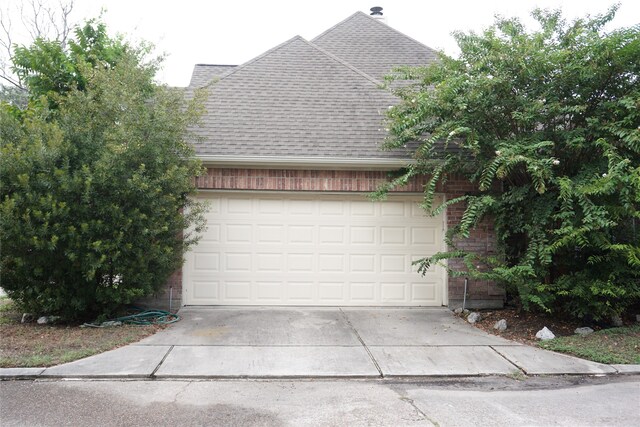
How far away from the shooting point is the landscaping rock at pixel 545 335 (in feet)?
22.9

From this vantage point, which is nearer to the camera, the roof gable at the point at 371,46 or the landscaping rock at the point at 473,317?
the landscaping rock at the point at 473,317

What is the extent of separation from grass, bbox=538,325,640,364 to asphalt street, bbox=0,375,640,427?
47 cm

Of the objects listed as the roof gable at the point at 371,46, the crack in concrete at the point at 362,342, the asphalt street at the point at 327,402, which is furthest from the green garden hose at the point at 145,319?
the roof gable at the point at 371,46

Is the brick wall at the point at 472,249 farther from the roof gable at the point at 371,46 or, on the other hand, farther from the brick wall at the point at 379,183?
the roof gable at the point at 371,46

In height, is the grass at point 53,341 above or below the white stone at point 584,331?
below

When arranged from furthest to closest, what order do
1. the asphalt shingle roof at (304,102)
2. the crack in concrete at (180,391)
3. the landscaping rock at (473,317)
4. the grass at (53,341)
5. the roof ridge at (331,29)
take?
the roof ridge at (331,29), the asphalt shingle roof at (304,102), the landscaping rock at (473,317), the grass at (53,341), the crack in concrete at (180,391)

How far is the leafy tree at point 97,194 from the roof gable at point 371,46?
5.61 metres

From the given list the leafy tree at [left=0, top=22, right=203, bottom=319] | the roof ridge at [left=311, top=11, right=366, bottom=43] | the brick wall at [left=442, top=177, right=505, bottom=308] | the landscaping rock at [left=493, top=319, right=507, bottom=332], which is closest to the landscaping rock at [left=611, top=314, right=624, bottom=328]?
the landscaping rock at [left=493, top=319, right=507, bottom=332]

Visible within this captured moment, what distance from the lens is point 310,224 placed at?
906 centimetres

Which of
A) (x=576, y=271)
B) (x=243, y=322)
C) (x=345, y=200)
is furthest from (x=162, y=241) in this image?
(x=576, y=271)

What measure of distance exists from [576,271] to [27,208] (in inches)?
A: 315

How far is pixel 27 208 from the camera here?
668cm

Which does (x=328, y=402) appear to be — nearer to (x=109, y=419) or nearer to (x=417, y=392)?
(x=417, y=392)

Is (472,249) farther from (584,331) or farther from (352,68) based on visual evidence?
(352,68)
